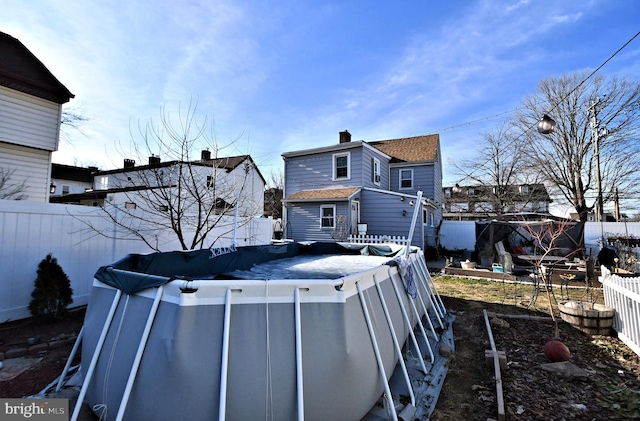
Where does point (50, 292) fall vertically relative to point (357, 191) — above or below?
below

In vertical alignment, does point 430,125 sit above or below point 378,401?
above

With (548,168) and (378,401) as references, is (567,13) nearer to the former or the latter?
(378,401)

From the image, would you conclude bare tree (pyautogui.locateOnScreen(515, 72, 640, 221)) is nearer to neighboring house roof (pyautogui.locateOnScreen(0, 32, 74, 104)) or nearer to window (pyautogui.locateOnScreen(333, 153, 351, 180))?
window (pyautogui.locateOnScreen(333, 153, 351, 180))

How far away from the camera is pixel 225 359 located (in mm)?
2084

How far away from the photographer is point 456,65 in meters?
9.36

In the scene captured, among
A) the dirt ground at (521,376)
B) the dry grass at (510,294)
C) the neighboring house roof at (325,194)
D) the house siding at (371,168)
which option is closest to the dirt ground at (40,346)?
the dirt ground at (521,376)

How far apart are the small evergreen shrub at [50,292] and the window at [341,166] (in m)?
11.5

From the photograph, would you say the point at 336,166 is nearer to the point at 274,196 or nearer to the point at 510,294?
the point at 510,294

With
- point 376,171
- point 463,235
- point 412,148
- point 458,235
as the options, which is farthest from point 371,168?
point 463,235

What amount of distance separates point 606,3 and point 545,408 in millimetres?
8059

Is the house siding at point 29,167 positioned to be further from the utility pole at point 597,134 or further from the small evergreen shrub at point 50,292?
the utility pole at point 597,134

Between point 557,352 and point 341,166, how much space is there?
11691 millimetres

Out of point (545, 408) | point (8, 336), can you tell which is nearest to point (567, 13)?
point (545, 408)

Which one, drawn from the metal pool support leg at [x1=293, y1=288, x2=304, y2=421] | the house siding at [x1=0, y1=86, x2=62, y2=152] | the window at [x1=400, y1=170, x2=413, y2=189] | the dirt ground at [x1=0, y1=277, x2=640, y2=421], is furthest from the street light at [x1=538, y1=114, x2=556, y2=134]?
the house siding at [x1=0, y1=86, x2=62, y2=152]
